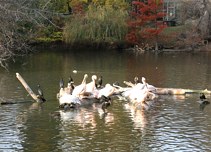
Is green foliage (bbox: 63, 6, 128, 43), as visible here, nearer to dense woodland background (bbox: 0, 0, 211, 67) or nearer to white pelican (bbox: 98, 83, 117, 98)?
dense woodland background (bbox: 0, 0, 211, 67)

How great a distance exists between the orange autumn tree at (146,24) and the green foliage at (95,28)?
1.46 meters

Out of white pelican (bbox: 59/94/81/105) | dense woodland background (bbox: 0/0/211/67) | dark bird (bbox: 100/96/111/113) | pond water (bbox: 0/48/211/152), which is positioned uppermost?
dense woodland background (bbox: 0/0/211/67)

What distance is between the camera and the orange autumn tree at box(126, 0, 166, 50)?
65.5 meters

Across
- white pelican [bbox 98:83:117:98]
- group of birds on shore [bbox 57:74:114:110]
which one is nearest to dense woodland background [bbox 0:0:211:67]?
white pelican [bbox 98:83:117:98]

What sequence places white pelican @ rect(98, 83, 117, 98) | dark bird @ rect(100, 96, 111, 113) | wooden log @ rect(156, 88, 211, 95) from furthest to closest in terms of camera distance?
Result: wooden log @ rect(156, 88, 211, 95), white pelican @ rect(98, 83, 117, 98), dark bird @ rect(100, 96, 111, 113)

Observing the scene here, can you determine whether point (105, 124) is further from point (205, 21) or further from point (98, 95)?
point (205, 21)

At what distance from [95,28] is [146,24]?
7.49m

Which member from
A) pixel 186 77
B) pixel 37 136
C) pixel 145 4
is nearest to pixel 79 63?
pixel 186 77

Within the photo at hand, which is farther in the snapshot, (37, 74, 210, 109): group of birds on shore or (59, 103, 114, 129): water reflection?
(37, 74, 210, 109): group of birds on shore

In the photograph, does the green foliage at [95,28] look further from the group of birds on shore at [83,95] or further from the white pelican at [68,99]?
the white pelican at [68,99]

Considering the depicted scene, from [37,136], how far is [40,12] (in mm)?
7444

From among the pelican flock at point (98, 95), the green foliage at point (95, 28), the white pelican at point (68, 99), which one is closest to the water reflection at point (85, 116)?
the white pelican at point (68, 99)

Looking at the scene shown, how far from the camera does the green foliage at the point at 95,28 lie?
64.5 metres

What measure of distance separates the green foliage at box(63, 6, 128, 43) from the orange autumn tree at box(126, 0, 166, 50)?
1457 mm
